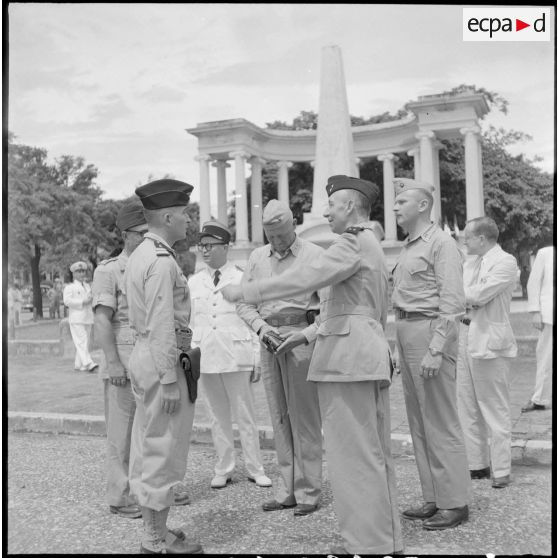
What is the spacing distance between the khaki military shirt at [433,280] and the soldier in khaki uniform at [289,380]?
66 cm

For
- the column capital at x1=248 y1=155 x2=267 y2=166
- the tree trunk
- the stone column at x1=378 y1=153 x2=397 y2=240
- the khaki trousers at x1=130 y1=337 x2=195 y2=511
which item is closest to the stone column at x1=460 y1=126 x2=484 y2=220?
the stone column at x1=378 y1=153 x2=397 y2=240

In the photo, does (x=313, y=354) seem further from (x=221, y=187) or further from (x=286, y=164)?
(x=221, y=187)

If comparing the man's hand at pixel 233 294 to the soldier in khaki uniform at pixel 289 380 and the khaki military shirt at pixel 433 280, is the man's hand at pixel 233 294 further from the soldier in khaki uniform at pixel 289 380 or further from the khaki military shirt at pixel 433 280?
the khaki military shirt at pixel 433 280

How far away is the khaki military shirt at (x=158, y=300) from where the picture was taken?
12.7ft

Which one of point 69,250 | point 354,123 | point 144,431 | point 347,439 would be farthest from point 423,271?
point 354,123

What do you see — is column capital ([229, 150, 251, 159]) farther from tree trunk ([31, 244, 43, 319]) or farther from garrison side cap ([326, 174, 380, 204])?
garrison side cap ([326, 174, 380, 204])

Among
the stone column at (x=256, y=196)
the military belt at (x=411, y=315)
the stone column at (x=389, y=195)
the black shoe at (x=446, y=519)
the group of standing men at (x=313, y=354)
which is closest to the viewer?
the group of standing men at (x=313, y=354)

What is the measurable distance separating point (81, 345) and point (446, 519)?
30.5ft

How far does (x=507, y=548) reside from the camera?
3.93 meters

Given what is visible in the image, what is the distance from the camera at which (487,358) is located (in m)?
5.29

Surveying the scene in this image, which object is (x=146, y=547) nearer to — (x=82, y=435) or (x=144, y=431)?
(x=144, y=431)

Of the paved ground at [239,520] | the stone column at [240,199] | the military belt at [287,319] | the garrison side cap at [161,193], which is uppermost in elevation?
the stone column at [240,199]

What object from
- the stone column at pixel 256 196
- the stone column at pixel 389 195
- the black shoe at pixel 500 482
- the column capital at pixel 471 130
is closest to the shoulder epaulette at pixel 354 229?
the black shoe at pixel 500 482

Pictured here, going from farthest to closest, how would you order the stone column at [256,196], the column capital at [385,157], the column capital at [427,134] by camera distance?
1. the stone column at [256,196]
2. the column capital at [385,157]
3. the column capital at [427,134]
